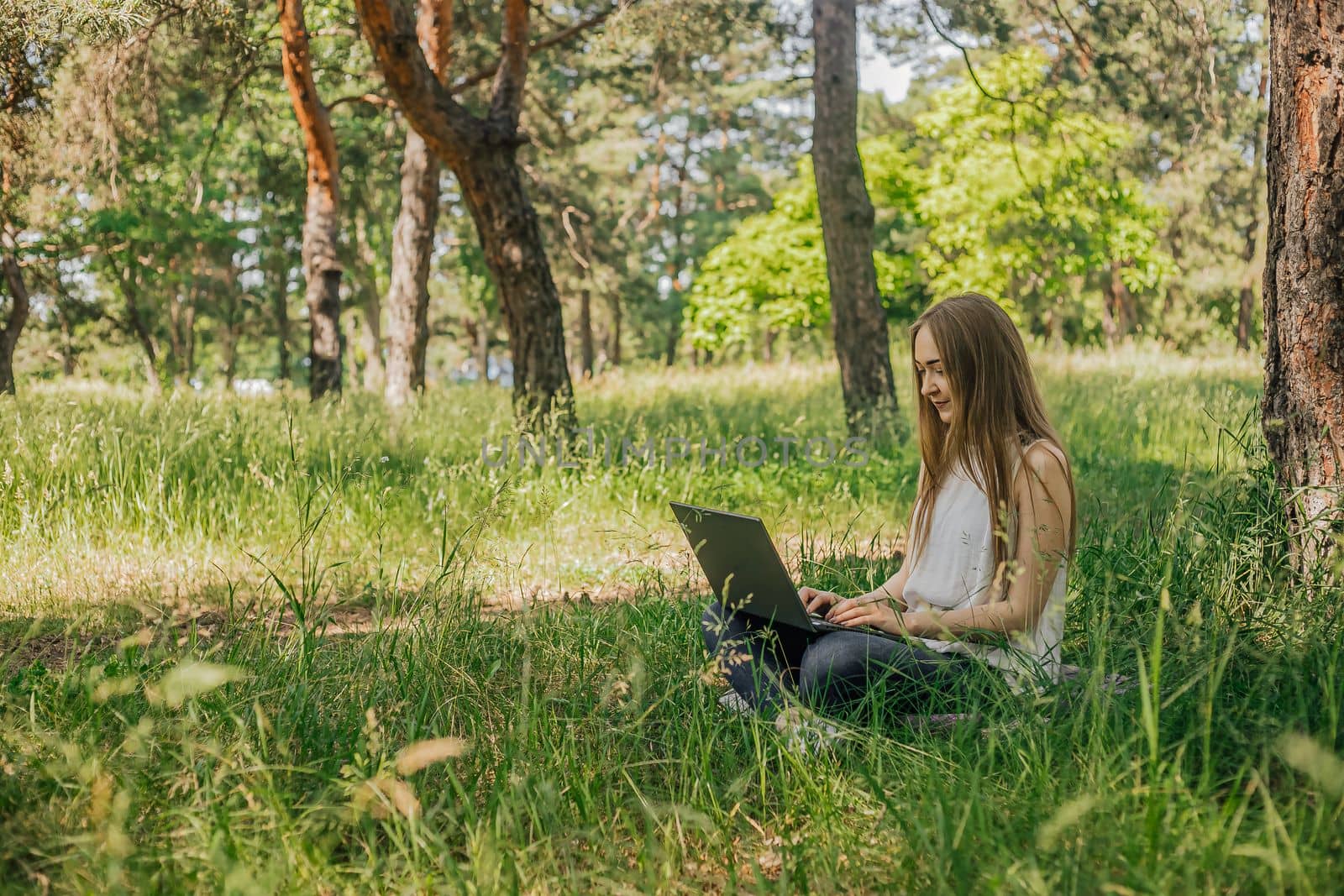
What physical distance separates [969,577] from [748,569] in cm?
61

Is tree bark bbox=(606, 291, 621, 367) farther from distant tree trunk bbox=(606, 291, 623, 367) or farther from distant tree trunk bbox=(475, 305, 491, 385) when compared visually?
distant tree trunk bbox=(475, 305, 491, 385)

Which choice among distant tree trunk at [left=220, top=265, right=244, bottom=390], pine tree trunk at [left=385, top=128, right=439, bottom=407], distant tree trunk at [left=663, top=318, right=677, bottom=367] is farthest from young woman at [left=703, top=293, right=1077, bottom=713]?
distant tree trunk at [left=663, top=318, right=677, bottom=367]

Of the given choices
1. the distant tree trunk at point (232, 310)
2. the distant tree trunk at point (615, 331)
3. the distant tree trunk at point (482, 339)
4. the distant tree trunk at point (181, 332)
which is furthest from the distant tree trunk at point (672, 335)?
the distant tree trunk at point (181, 332)

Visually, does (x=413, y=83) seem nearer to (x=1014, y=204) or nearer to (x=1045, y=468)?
(x=1045, y=468)

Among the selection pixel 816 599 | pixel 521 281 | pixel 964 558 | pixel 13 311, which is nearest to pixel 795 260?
pixel 13 311

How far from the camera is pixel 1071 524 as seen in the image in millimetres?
2736

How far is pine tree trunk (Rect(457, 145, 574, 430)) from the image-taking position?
24.2 feet

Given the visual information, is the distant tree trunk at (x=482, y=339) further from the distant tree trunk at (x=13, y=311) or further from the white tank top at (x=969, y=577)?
the white tank top at (x=969, y=577)

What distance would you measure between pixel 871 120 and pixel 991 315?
1221 inches

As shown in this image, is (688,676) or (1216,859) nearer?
(1216,859)

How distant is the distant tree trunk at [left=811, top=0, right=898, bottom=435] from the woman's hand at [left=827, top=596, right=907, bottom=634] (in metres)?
6.10

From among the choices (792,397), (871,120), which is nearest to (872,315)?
(792,397)

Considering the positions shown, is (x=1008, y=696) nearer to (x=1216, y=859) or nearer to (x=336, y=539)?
(x=1216, y=859)

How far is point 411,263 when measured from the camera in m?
12.4
